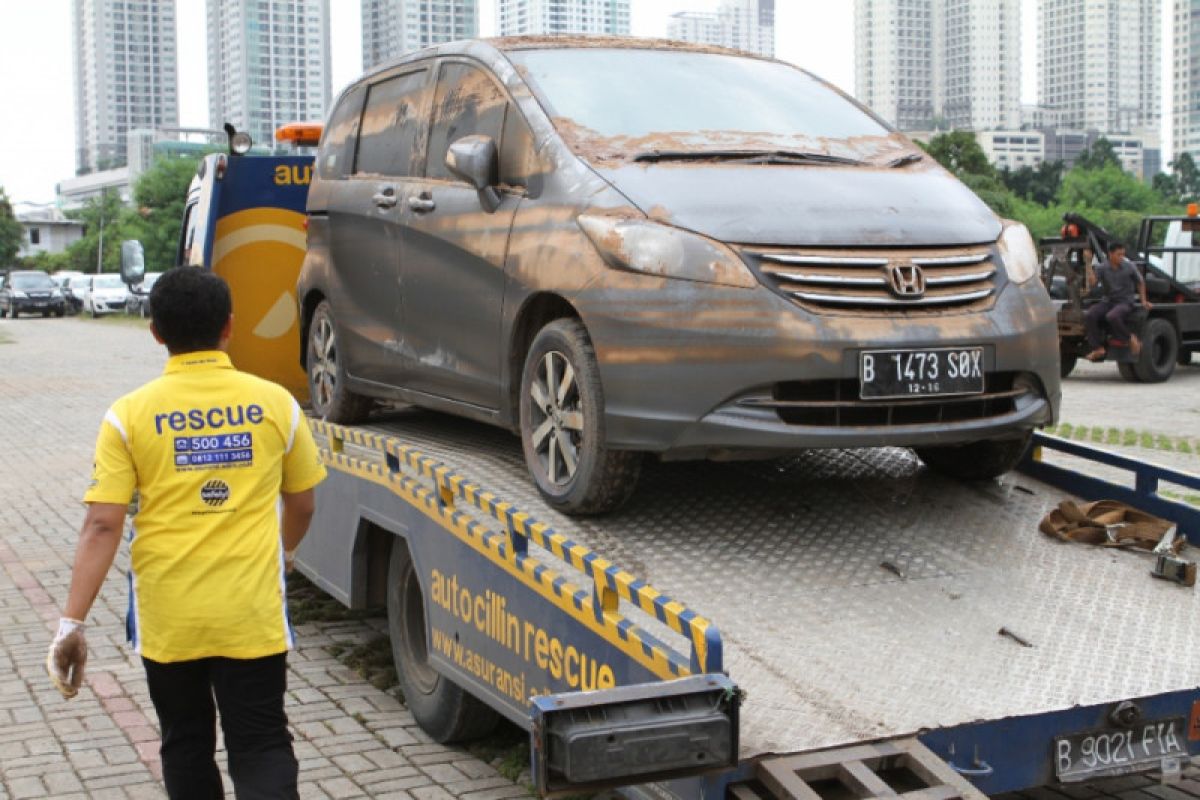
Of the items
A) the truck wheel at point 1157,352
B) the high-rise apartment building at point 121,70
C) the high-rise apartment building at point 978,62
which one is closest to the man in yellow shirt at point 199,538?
the truck wheel at point 1157,352

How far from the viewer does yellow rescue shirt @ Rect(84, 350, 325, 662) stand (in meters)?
3.49

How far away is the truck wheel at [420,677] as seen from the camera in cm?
513

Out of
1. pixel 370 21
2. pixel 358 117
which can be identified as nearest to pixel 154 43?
pixel 370 21

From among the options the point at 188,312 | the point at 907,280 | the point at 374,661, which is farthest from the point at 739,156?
the point at 374,661

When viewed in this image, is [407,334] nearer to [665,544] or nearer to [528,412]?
[528,412]

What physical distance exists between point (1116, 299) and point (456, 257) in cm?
1490

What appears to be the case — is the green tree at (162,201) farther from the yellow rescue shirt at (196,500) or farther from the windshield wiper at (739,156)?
the yellow rescue shirt at (196,500)

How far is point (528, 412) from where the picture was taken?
16.4 feet

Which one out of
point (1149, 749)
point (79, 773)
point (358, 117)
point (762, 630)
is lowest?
point (79, 773)

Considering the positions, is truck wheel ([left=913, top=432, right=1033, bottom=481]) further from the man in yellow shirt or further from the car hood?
the man in yellow shirt

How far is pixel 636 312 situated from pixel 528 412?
2.36 ft

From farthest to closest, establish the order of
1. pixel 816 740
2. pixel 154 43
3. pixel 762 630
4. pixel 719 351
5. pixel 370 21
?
pixel 154 43 < pixel 370 21 < pixel 719 351 < pixel 762 630 < pixel 816 740

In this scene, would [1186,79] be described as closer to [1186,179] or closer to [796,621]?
[1186,179]

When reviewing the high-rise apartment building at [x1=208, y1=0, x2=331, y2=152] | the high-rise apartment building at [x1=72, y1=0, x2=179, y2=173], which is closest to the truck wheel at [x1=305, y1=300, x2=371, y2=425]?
the high-rise apartment building at [x1=208, y1=0, x2=331, y2=152]
